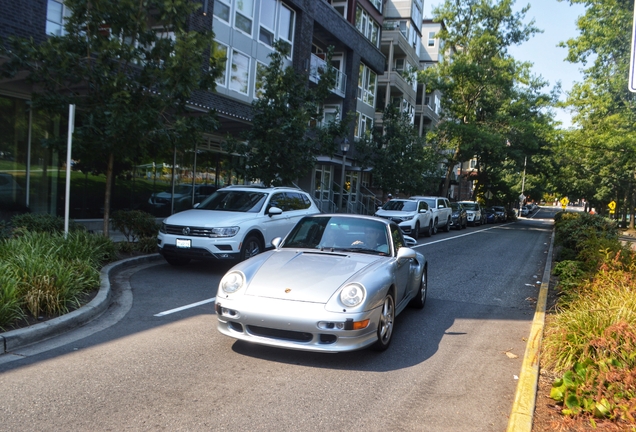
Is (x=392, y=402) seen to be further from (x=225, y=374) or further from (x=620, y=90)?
(x=620, y=90)

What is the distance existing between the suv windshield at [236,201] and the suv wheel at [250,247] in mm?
626

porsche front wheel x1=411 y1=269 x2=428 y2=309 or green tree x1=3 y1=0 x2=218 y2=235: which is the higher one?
green tree x1=3 y1=0 x2=218 y2=235

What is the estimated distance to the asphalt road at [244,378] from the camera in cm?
397

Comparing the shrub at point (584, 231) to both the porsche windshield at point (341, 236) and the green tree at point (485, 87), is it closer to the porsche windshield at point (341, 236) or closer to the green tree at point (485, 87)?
the porsche windshield at point (341, 236)

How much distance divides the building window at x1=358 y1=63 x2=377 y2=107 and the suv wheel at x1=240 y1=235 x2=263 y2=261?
23289mm

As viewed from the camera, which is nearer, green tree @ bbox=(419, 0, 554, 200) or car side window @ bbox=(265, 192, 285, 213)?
car side window @ bbox=(265, 192, 285, 213)

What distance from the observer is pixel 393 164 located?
2823 centimetres

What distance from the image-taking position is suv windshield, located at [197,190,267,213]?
35.8ft

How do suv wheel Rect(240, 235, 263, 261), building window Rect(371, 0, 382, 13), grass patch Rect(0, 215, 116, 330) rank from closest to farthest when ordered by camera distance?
1. grass patch Rect(0, 215, 116, 330)
2. suv wheel Rect(240, 235, 263, 261)
3. building window Rect(371, 0, 382, 13)

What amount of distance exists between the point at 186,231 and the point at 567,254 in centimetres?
855

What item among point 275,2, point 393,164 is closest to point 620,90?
point 393,164

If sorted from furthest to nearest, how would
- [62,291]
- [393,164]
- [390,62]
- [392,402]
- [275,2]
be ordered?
[390,62] → [393,164] → [275,2] → [62,291] → [392,402]

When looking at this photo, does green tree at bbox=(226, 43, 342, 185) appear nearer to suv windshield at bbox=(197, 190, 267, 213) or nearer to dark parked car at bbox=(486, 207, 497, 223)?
suv windshield at bbox=(197, 190, 267, 213)

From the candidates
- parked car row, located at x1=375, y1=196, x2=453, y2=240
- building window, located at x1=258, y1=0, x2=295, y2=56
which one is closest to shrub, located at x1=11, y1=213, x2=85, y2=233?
parked car row, located at x1=375, y1=196, x2=453, y2=240
